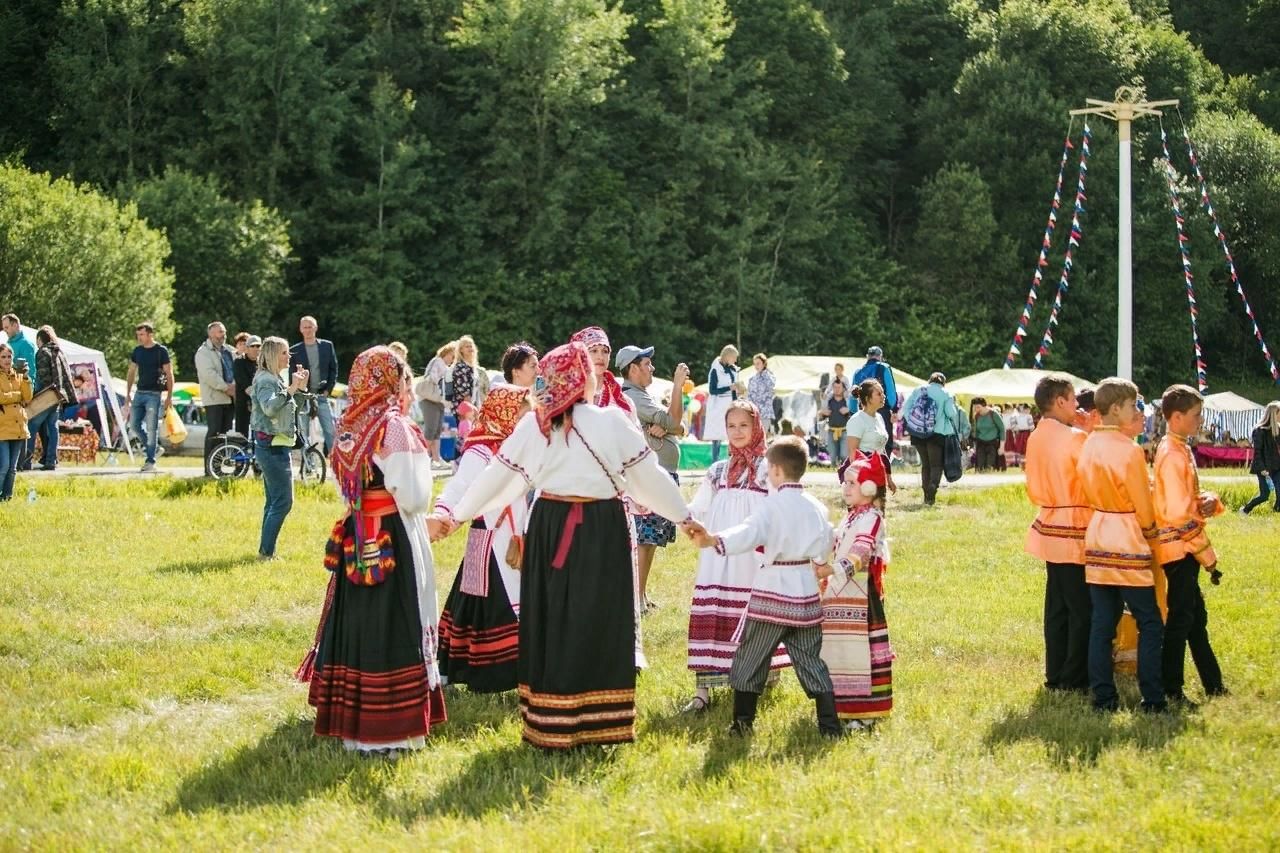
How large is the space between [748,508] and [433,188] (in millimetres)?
38216

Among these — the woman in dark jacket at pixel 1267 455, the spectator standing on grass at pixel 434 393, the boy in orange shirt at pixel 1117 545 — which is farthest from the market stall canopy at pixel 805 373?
the boy in orange shirt at pixel 1117 545

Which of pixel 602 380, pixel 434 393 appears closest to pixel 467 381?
pixel 434 393

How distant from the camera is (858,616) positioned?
25.0 feet

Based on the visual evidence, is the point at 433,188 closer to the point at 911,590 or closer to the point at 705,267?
the point at 705,267

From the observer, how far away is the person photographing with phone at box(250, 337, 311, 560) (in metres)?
12.0

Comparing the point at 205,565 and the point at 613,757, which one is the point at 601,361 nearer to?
the point at 613,757

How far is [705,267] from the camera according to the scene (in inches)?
1863

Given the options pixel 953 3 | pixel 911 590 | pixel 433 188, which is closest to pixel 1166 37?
pixel 953 3

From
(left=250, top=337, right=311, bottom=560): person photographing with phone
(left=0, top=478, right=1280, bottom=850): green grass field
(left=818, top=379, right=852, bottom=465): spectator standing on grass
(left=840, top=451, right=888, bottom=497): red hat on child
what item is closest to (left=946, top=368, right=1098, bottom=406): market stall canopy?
(left=818, top=379, right=852, bottom=465): spectator standing on grass

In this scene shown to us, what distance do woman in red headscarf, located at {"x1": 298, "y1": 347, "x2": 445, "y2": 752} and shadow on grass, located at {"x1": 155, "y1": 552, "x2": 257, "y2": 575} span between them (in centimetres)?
519

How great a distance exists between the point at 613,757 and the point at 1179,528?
129 inches

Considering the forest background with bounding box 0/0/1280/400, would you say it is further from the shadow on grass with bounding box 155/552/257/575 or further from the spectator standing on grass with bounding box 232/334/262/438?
the shadow on grass with bounding box 155/552/257/575

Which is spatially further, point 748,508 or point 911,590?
point 911,590

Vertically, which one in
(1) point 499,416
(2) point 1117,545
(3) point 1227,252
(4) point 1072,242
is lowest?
(2) point 1117,545
